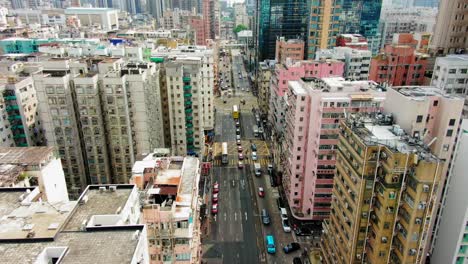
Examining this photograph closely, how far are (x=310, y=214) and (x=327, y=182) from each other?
1010cm

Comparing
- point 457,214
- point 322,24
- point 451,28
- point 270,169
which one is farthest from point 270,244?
point 322,24

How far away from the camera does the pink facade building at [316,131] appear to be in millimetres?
71562

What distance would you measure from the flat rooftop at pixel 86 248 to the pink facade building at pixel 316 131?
50.4m

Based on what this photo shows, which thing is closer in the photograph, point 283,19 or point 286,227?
point 286,227

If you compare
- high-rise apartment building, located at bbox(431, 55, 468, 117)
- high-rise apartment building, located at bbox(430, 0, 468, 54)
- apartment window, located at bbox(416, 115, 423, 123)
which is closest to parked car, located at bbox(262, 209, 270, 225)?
apartment window, located at bbox(416, 115, 423, 123)

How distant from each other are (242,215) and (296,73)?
155 feet

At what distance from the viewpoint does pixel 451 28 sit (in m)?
97.2

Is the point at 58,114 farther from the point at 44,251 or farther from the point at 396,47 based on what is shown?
the point at 396,47

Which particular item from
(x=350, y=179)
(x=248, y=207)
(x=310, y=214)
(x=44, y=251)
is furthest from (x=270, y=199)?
(x=44, y=251)

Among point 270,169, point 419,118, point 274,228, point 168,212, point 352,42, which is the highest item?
point 352,42

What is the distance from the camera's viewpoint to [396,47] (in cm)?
10388

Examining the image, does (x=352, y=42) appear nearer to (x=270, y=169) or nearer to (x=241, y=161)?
(x=270, y=169)

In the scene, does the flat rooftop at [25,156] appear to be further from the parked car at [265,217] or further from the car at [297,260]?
the car at [297,260]

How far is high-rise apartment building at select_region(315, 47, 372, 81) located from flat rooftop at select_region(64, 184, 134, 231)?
91.7 meters
